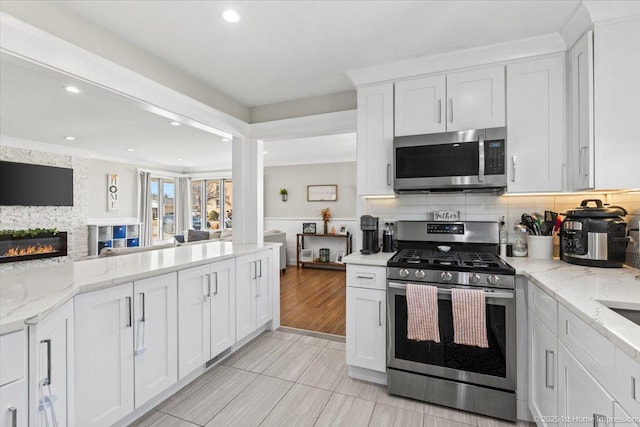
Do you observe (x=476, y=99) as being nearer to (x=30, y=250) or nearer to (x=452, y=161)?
(x=452, y=161)

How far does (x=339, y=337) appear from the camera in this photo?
299 cm

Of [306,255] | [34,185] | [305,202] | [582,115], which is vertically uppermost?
[582,115]

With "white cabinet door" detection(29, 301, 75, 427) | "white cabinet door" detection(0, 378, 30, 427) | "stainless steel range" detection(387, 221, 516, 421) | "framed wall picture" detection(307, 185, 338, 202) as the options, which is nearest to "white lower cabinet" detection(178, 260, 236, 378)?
"white cabinet door" detection(29, 301, 75, 427)

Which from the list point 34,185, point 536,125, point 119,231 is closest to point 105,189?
point 119,231

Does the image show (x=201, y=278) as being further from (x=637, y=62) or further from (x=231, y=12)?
(x=637, y=62)

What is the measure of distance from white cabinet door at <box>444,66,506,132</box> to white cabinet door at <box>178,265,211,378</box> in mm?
2197

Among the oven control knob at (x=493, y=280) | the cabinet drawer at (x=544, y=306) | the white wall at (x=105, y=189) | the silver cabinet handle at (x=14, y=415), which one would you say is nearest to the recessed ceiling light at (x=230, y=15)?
the silver cabinet handle at (x=14, y=415)

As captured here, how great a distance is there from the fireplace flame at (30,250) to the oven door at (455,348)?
20.4ft

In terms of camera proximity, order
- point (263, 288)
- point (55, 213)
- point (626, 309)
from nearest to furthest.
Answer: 1. point (626, 309)
2. point (263, 288)
3. point (55, 213)

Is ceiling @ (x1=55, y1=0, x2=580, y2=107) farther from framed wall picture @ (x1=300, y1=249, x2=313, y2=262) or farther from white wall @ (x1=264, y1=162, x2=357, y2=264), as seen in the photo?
framed wall picture @ (x1=300, y1=249, x2=313, y2=262)

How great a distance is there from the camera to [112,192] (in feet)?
22.3

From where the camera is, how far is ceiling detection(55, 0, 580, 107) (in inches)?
69.7

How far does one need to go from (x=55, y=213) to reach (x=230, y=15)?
5.92 metres

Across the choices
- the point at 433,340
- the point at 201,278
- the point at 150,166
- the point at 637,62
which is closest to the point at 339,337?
the point at 433,340
